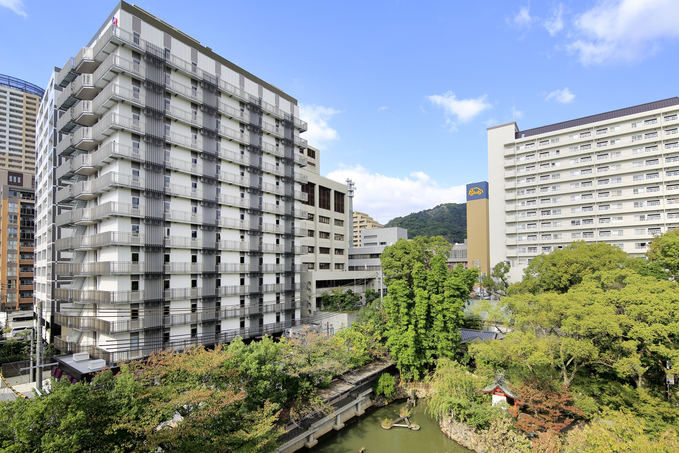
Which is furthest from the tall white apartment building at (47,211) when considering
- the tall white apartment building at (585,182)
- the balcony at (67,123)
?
the tall white apartment building at (585,182)

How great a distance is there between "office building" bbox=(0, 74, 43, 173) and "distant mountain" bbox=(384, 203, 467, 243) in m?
123

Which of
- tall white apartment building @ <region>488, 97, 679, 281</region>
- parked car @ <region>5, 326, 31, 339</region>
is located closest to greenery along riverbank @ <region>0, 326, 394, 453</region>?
parked car @ <region>5, 326, 31, 339</region>

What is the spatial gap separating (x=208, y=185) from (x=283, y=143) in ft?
38.0

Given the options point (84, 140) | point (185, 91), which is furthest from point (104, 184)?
point (185, 91)

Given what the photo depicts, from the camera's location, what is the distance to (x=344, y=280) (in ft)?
180

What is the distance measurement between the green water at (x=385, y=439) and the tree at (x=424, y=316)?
14.1 feet

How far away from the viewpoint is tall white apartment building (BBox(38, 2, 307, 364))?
1016 inches

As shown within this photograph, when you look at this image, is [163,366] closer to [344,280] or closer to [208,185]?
[208,185]

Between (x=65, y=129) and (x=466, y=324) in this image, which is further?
(x=466, y=324)

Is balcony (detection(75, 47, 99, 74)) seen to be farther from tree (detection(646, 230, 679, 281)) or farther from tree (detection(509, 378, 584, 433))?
tree (detection(646, 230, 679, 281))

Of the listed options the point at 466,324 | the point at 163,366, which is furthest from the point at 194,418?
the point at 466,324

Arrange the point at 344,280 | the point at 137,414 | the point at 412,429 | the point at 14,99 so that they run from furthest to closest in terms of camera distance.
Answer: the point at 14,99
the point at 344,280
the point at 412,429
the point at 137,414

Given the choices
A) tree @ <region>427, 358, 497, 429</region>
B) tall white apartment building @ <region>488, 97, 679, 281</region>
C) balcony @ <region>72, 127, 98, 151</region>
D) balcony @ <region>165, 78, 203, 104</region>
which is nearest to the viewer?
tree @ <region>427, 358, 497, 429</region>

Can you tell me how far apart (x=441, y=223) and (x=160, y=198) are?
107 metres
